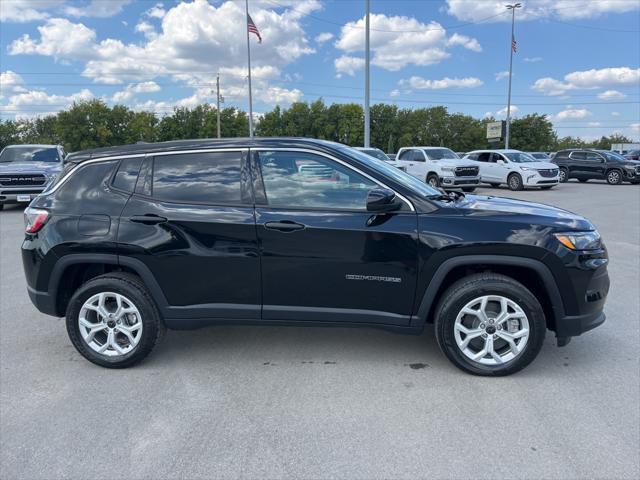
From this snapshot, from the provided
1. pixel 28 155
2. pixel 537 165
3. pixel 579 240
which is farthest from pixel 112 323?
pixel 537 165

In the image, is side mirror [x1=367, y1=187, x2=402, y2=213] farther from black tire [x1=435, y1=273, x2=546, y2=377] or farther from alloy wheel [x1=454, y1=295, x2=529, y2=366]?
alloy wheel [x1=454, y1=295, x2=529, y2=366]

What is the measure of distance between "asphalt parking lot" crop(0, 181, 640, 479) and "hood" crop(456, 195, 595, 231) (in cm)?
114

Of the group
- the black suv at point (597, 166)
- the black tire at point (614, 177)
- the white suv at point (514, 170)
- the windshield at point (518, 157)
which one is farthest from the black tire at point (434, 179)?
the black tire at point (614, 177)

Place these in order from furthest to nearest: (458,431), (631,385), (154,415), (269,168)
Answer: (269,168)
(631,385)
(154,415)
(458,431)

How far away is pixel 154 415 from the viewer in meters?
3.23

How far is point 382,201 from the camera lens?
3.48m

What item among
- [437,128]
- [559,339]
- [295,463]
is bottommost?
[295,463]

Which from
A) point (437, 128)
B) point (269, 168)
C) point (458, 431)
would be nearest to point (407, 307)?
point (458, 431)

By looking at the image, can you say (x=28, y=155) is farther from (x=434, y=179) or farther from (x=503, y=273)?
(x=503, y=273)

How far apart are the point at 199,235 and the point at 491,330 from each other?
7.50ft

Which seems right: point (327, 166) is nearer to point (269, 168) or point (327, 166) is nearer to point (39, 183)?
point (269, 168)

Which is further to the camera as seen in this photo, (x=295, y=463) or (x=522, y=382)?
(x=522, y=382)

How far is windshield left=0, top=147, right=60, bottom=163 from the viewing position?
14.6 meters

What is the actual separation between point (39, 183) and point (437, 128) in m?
83.6
